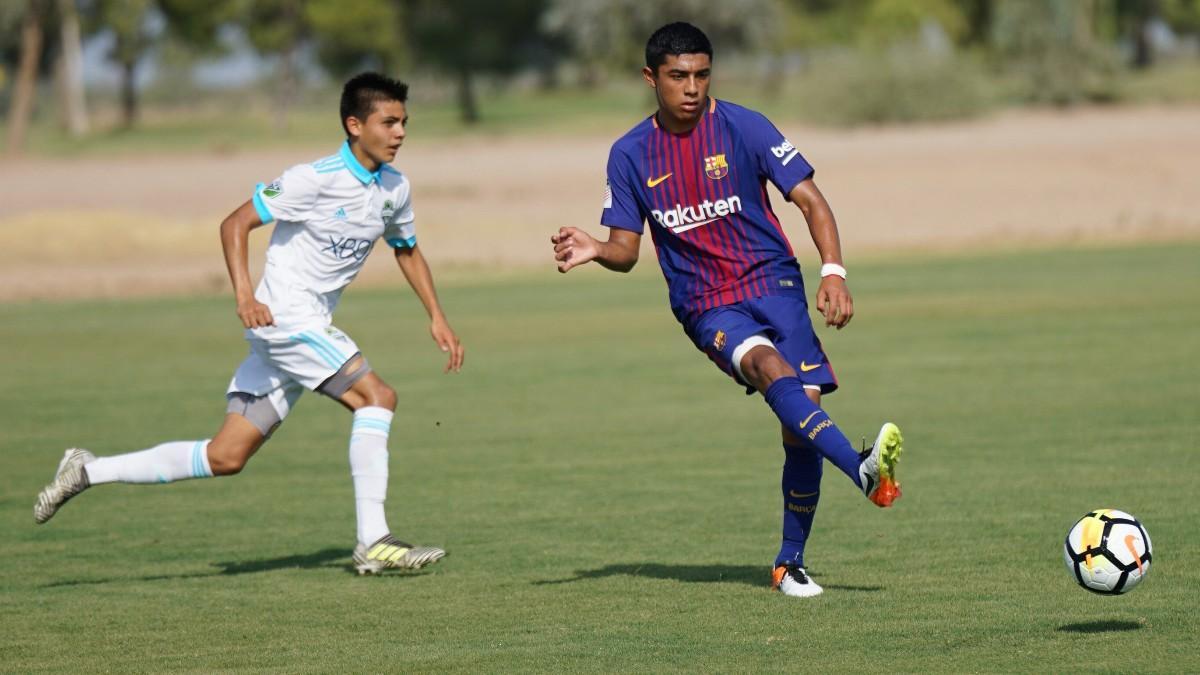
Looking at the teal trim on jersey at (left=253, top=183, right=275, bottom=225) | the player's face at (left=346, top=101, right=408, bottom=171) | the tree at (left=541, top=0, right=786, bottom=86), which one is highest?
the tree at (left=541, top=0, right=786, bottom=86)

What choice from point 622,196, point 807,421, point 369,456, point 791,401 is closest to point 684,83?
point 622,196

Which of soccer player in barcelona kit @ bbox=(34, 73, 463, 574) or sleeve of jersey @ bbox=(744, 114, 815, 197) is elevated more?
sleeve of jersey @ bbox=(744, 114, 815, 197)

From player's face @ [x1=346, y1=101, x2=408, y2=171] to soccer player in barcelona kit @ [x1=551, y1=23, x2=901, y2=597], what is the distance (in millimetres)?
1247

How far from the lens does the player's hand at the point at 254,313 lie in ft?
27.1

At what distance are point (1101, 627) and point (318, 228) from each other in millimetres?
4069

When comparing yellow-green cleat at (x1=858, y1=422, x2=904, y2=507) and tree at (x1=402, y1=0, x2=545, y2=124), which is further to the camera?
tree at (x1=402, y1=0, x2=545, y2=124)

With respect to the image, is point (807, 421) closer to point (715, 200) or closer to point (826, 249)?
point (826, 249)

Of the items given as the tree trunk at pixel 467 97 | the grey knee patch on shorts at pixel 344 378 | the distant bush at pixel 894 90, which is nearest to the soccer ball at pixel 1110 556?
the grey knee patch on shorts at pixel 344 378

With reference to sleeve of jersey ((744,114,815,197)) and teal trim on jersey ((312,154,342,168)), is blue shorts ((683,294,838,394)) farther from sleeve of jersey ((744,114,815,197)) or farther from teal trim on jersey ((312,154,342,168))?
teal trim on jersey ((312,154,342,168))

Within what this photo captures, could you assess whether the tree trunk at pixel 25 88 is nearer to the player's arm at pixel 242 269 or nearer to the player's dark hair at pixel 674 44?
the player's arm at pixel 242 269

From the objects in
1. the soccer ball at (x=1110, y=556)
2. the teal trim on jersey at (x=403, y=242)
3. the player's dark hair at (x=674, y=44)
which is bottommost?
the soccer ball at (x=1110, y=556)

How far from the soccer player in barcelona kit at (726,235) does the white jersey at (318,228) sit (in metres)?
1.37

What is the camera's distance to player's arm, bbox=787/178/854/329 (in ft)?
23.6

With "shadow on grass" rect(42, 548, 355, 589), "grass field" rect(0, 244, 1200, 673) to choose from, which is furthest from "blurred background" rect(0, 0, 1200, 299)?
"shadow on grass" rect(42, 548, 355, 589)
